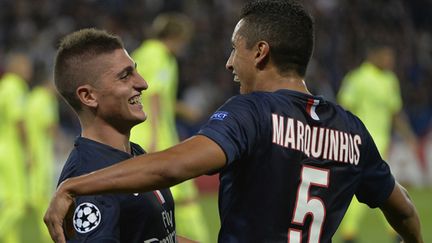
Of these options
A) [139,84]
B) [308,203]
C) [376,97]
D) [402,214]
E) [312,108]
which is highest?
[139,84]

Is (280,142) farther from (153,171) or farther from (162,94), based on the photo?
(162,94)

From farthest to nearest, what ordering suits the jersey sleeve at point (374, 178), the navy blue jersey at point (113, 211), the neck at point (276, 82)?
the jersey sleeve at point (374, 178) < the neck at point (276, 82) < the navy blue jersey at point (113, 211)

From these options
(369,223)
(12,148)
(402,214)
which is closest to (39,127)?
(12,148)

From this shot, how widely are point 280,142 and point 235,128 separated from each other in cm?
23

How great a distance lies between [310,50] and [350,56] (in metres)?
17.7

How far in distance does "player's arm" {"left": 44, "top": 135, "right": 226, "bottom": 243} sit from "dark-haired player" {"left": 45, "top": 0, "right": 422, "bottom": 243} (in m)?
0.09

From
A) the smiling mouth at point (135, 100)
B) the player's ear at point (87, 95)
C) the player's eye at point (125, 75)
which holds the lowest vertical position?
the smiling mouth at point (135, 100)

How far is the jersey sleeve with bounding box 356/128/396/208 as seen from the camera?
3803 mm

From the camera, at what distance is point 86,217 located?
349cm

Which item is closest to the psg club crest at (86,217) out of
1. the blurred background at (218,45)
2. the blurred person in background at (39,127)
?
the blurred person in background at (39,127)

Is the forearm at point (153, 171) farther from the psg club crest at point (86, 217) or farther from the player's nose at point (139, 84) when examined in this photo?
the player's nose at point (139, 84)

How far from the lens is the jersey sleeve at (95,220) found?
11.4 feet

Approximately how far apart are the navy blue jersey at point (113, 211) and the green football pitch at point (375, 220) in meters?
8.09

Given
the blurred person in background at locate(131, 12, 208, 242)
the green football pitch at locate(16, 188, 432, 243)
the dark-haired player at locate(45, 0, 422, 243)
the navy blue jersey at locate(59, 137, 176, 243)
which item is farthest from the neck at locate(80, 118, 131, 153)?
the green football pitch at locate(16, 188, 432, 243)
